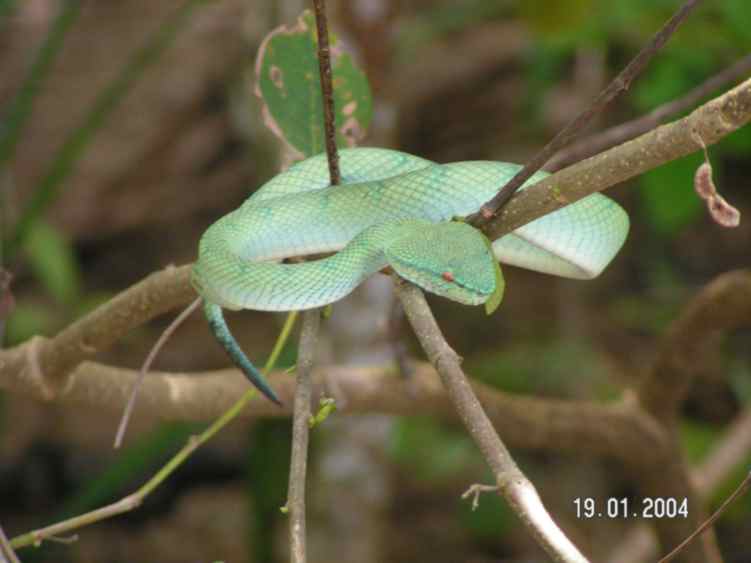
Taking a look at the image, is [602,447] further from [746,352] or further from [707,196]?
[746,352]

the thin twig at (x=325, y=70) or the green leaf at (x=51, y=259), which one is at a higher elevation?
the thin twig at (x=325, y=70)

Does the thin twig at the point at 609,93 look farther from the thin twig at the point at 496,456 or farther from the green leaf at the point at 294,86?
the green leaf at the point at 294,86

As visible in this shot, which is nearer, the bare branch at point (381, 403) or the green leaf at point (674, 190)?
the bare branch at point (381, 403)

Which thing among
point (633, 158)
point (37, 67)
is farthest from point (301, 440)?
point (37, 67)

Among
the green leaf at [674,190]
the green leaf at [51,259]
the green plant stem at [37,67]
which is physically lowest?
the green leaf at [51,259]

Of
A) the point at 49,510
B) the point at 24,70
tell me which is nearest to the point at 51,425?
the point at 49,510

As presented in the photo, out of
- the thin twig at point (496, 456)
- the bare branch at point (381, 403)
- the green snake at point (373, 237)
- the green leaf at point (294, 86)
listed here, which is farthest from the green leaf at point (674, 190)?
the thin twig at point (496, 456)
